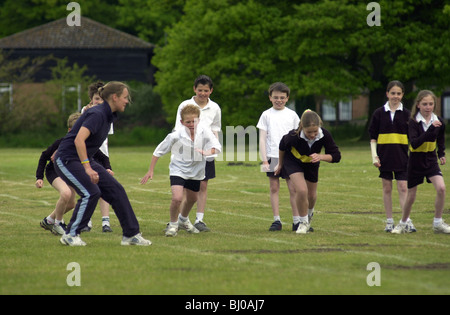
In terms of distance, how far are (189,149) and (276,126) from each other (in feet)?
4.88

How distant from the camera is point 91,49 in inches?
2482

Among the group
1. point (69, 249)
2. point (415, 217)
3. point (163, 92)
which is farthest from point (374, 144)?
point (163, 92)

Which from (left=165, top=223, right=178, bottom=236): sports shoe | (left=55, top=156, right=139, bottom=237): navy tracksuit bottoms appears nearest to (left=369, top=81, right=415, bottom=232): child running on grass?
(left=165, top=223, right=178, bottom=236): sports shoe

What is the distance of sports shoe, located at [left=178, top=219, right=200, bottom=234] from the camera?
37.1 feet

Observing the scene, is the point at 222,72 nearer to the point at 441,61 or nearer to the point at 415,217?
the point at 441,61

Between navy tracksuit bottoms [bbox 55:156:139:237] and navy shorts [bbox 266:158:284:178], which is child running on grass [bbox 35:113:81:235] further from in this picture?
navy shorts [bbox 266:158:284:178]

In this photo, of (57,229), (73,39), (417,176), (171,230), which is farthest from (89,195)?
(73,39)

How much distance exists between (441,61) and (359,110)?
4238cm

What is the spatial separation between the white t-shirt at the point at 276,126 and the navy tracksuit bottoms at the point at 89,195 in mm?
2654

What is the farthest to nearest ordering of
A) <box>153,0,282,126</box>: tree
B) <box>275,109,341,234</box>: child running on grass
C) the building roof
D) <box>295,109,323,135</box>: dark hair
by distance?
the building roof, <box>153,0,282,126</box>: tree, <box>275,109,341,234</box>: child running on grass, <box>295,109,323,135</box>: dark hair

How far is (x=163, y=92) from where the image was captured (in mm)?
46719

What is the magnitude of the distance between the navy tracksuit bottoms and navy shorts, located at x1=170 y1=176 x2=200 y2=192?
1.07 metres

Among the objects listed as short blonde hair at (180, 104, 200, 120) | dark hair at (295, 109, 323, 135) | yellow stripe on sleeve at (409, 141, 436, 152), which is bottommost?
yellow stripe on sleeve at (409, 141, 436, 152)

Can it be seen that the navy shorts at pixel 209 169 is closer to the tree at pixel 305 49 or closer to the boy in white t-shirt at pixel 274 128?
the boy in white t-shirt at pixel 274 128
